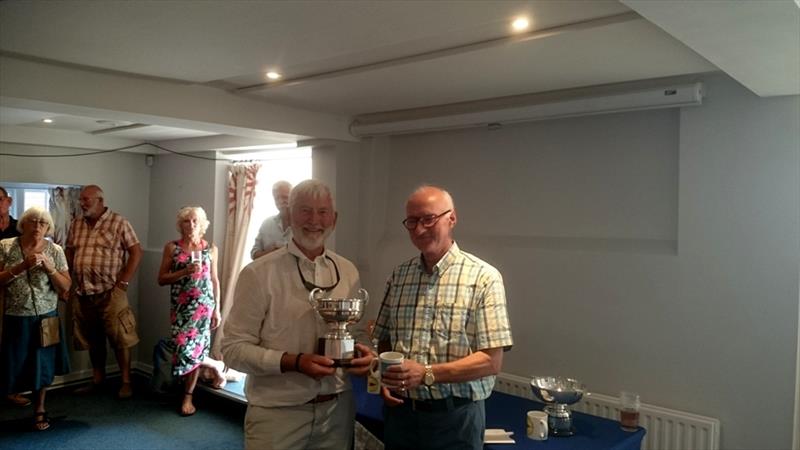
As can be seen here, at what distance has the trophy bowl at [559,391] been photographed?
2.67 m

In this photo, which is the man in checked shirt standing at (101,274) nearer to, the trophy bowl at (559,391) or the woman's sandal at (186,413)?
the woman's sandal at (186,413)

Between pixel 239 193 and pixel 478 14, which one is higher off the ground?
pixel 478 14

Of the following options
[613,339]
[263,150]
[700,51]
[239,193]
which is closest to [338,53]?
[700,51]

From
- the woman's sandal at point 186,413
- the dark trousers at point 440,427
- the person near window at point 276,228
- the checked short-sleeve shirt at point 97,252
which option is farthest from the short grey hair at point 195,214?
the dark trousers at point 440,427

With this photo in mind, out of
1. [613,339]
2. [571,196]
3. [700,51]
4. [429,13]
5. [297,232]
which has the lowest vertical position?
[613,339]

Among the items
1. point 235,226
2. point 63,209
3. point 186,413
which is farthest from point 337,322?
point 63,209

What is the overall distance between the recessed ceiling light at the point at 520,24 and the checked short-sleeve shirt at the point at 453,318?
0.84m

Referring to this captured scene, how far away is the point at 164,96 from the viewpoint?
3215mm

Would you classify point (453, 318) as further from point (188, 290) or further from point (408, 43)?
point (188, 290)

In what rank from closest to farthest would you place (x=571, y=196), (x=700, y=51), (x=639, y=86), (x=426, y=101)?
(x=700, y=51), (x=639, y=86), (x=571, y=196), (x=426, y=101)

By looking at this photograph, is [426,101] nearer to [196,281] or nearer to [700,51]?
[700,51]

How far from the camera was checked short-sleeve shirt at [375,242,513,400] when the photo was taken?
2.01 m

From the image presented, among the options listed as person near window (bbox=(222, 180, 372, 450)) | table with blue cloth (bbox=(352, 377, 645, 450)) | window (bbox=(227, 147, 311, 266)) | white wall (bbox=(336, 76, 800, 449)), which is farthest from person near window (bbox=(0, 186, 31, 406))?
person near window (bbox=(222, 180, 372, 450))

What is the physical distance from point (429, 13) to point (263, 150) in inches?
128
